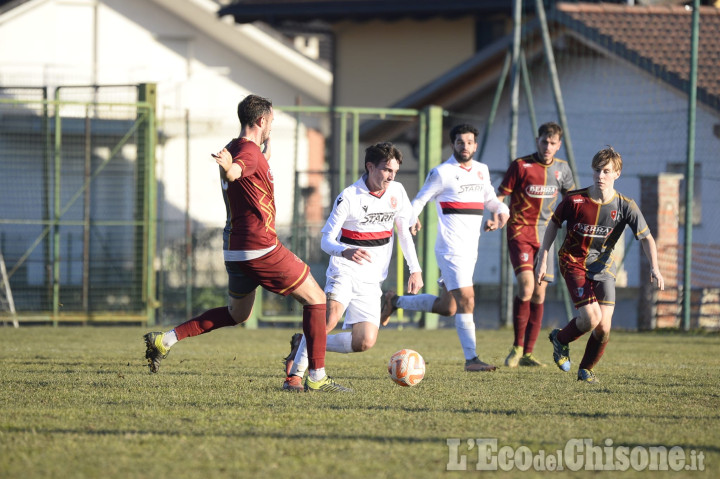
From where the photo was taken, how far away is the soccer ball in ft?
23.5

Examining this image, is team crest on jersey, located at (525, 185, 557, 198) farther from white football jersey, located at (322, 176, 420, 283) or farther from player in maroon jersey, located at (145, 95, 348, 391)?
player in maroon jersey, located at (145, 95, 348, 391)

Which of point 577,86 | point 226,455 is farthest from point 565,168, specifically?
point 577,86

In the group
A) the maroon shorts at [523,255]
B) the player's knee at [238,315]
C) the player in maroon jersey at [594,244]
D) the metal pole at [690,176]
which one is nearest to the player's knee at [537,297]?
the maroon shorts at [523,255]

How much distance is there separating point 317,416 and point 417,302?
3.66 m

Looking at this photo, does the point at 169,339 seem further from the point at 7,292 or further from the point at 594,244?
the point at 7,292

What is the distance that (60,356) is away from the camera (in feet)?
32.2

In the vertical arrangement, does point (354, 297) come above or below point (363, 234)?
below

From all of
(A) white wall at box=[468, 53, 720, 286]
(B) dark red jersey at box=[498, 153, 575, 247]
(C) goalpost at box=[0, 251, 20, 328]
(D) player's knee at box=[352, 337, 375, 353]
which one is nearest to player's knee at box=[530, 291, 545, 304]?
(B) dark red jersey at box=[498, 153, 575, 247]

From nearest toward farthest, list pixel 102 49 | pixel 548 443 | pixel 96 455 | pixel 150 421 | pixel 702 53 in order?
pixel 96 455
pixel 548 443
pixel 150 421
pixel 702 53
pixel 102 49

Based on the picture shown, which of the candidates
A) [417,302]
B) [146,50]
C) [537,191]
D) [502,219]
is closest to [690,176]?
[537,191]

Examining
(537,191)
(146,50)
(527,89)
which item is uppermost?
(146,50)

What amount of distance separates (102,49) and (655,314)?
58.7 ft

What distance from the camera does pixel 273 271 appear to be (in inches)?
269

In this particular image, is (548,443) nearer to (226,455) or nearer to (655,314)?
(226,455)
